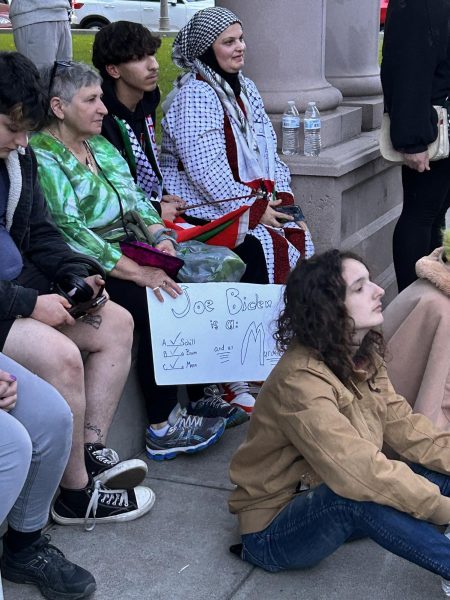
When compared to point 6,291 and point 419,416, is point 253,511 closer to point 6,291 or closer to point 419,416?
point 419,416

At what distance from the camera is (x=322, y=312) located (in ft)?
9.49

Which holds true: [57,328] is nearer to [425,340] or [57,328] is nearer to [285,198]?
[425,340]

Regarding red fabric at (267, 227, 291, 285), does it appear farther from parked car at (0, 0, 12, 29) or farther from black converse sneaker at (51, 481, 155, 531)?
parked car at (0, 0, 12, 29)

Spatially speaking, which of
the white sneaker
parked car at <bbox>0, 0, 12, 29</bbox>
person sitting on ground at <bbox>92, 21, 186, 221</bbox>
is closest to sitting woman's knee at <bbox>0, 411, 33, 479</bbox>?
the white sneaker

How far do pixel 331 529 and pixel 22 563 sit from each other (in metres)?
0.94

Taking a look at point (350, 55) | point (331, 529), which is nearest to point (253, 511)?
point (331, 529)

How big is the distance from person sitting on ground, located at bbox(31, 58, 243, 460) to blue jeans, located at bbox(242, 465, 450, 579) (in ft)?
2.99

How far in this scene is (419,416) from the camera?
3188mm

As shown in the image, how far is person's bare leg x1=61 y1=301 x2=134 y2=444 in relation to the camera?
3459 mm

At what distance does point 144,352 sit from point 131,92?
1.32m

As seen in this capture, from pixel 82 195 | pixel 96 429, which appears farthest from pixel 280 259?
pixel 96 429

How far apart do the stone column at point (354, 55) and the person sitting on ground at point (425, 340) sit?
115 inches

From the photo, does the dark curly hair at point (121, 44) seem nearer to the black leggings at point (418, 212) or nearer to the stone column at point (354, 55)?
the black leggings at point (418, 212)

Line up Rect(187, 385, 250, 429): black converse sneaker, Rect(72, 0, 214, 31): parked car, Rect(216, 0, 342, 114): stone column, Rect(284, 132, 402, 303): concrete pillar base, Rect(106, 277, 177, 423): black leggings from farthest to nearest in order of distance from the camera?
1. Rect(72, 0, 214, 31): parked car
2. Rect(216, 0, 342, 114): stone column
3. Rect(284, 132, 402, 303): concrete pillar base
4. Rect(187, 385, 250, 429): black converse sneaker
5. Rect(106, 277, 177, 423): black leggings
